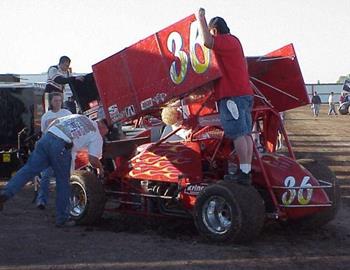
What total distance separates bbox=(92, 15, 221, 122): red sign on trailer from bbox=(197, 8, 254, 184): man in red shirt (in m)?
0.13

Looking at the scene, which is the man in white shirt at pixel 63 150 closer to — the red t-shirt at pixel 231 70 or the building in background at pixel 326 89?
the red t-shirt at pixel 231 70

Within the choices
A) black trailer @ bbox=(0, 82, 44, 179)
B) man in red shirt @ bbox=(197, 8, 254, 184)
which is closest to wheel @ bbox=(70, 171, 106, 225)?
man in red shirt @ bbox=(197, 8, 254, 184)

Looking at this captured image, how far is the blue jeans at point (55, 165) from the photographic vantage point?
777 centimetres

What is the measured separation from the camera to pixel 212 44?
6906 mm

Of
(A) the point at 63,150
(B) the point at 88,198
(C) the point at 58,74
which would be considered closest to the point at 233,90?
(A) the point at 63,150

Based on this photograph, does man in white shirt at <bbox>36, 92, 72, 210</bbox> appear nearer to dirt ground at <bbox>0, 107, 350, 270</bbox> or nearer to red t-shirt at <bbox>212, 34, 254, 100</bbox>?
dirt ground at <bbox>0, 107, 350, 270</bbox>

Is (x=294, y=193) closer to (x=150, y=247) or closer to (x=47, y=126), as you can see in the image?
(x=150, y=247)

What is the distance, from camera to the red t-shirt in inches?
277

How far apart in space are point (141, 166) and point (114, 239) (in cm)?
107

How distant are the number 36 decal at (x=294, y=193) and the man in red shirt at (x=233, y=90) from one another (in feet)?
1.41

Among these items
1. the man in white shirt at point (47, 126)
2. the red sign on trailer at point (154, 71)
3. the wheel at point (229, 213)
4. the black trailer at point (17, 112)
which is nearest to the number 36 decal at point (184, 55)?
the red sign on trailer at point (154, 71)

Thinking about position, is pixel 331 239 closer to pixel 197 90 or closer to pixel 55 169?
pixel 197 90

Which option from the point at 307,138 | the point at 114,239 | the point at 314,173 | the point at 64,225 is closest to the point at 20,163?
the point at 64,225

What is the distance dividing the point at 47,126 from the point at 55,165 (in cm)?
150
